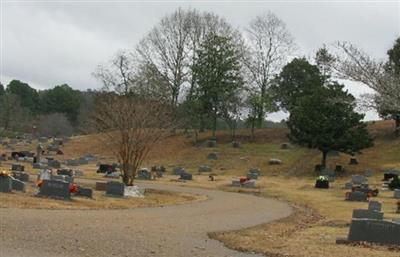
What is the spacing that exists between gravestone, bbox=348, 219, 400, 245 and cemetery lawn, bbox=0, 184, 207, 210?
10.1m

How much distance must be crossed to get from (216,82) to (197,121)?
5435 millimetres

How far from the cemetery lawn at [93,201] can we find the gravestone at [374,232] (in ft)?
33.0

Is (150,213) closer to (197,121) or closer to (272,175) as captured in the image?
(272,175)

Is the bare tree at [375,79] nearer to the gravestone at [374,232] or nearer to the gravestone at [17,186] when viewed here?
the gravestone at [374,232]

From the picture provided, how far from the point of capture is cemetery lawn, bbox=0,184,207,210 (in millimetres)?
19328

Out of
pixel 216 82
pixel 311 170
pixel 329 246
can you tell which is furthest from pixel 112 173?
pixel 329 246

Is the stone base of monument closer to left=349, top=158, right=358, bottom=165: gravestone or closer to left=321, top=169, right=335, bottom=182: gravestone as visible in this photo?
left=321, top=169, right=335, bottom=182: gravestone

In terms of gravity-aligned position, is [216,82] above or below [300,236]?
above

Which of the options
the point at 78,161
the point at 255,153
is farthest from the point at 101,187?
the point at 255,153

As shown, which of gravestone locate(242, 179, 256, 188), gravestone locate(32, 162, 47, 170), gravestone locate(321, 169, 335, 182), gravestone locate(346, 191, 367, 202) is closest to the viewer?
gravestone locate(346, 191, 367, 202)

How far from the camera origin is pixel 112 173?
133 ft

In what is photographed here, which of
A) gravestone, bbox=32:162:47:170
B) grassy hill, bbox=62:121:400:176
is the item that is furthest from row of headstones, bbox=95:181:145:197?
grassy hill, bbox=62:121:400:176

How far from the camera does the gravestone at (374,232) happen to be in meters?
13.1

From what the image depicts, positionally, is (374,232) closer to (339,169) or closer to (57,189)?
(57,189)
